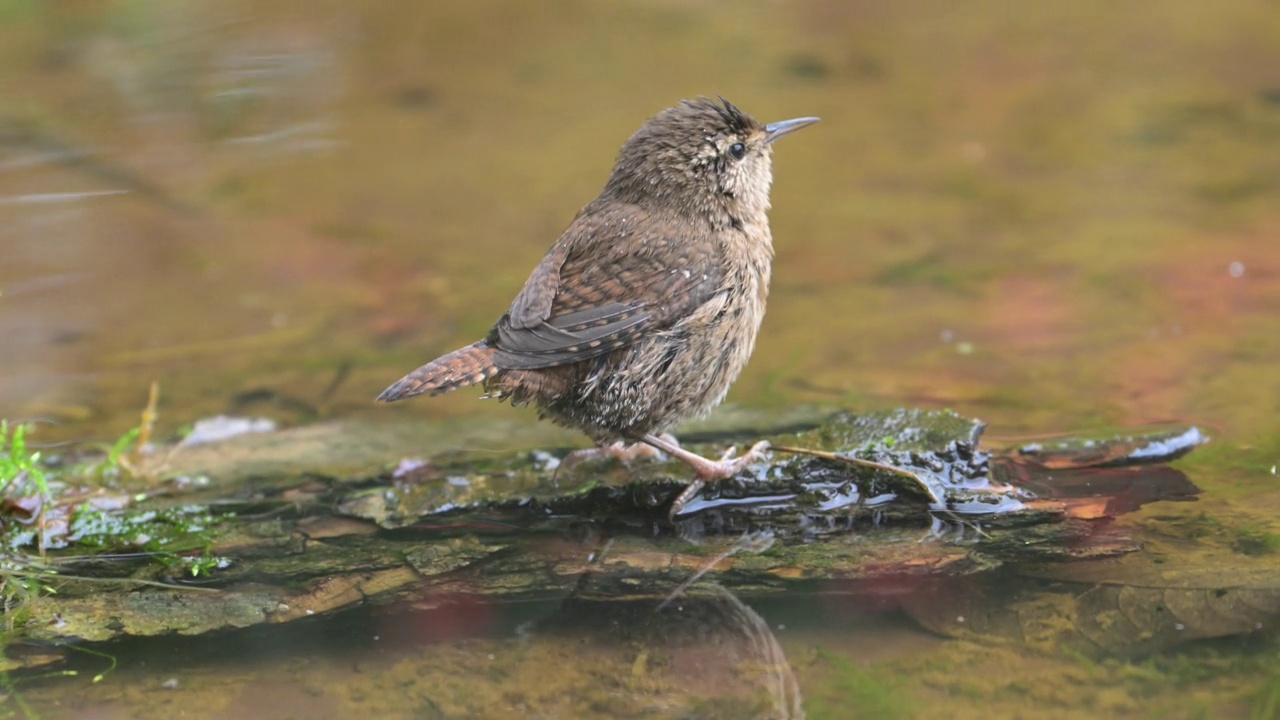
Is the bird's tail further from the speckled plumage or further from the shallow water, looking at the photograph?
the shallow water

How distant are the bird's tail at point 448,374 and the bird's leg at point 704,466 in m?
0.65

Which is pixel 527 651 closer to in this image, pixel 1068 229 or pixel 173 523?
pixel 173 523

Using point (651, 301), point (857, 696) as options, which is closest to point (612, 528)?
point (651, 301)

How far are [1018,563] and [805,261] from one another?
307 centimetres

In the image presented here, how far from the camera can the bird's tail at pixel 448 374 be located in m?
3.87

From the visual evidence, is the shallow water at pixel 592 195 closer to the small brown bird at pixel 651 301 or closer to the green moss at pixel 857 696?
the green moss at pixel 857 696

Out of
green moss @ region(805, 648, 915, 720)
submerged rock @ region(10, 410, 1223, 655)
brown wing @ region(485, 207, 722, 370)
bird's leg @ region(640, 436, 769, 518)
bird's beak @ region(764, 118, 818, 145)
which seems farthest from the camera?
bird's beak @ region(764, 118, 818, 145)

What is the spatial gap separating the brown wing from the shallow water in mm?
871

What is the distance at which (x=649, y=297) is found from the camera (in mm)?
4297

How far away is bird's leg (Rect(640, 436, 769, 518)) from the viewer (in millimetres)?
4352

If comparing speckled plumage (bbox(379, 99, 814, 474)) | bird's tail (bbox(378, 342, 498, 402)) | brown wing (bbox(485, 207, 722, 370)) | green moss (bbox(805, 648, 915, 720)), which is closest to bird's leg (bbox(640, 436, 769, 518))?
speckled plumage (bbox(379, 99, 814, 474))

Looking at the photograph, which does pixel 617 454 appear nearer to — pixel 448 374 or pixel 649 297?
pixel 649 297

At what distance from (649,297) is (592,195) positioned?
3.21 m

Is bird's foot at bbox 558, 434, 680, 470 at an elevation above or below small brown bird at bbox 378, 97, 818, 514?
below
